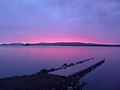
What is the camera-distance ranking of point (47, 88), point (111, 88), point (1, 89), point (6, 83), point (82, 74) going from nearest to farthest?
point (1, 89) → point (47, 88) → point (6, 83) → point (111, 88) → point (82, 74)

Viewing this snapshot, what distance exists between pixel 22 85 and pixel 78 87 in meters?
4.32

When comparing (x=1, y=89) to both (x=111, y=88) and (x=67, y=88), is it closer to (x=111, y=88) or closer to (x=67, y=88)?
(x=67, y=88)

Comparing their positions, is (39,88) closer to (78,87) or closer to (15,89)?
(15,89)

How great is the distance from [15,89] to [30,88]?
0.98 metres

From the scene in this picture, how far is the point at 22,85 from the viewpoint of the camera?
1480 centimetres

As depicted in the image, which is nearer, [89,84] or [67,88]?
[67,88]

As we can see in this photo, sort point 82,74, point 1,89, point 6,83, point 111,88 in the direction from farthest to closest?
point 82,74 → point 111,88 → point 6,83 → point 1,89

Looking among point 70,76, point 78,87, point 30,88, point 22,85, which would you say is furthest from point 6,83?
point 70,76

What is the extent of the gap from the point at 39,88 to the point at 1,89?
2.42m

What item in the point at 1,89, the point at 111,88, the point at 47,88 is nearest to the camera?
the point at 1,89

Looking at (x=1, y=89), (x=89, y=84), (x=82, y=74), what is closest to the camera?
(x=1, y=89)

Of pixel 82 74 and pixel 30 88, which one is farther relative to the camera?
pixel 82 74

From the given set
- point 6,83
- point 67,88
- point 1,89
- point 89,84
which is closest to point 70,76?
point 89,84

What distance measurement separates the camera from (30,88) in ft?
45.9
